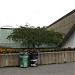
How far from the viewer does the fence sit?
52.3 ft

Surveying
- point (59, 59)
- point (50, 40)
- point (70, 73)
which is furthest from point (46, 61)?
point (50, 40)

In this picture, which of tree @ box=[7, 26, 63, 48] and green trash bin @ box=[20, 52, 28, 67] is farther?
tree @ box=[7, 26, 63, 48]

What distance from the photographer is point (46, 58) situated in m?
17.3

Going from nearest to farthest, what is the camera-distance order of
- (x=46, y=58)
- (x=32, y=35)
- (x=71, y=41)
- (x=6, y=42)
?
1. (x=46, y=58)
2. (x=32, y=35)
3. (x=71, y=41)
4. (x=6, y=42)

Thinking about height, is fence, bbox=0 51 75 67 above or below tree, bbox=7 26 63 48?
below

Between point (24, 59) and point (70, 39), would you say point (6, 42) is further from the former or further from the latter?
point (24, 59)

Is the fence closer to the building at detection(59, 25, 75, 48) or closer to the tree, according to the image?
the tree

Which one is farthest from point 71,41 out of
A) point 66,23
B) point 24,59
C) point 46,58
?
point 24,59

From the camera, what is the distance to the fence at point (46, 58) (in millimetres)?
15938

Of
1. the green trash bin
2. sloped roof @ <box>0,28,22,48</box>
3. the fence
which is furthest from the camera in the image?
sloped roof @ <box>0,28,22,48</box>

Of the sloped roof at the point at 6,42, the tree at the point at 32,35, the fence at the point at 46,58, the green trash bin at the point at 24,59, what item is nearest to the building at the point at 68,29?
the tree at the point at 32,35

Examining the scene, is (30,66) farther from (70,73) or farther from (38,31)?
(38,31)

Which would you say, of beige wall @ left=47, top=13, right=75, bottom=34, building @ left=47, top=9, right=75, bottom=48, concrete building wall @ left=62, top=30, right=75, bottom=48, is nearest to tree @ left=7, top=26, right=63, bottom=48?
concrete building wall @ left=62, top=30, right=75, bottom=48

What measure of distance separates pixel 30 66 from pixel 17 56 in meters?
1.35
